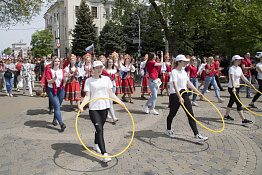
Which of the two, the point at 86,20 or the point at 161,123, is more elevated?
the point at 86,20

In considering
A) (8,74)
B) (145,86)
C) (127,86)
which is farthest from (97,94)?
(8,74)

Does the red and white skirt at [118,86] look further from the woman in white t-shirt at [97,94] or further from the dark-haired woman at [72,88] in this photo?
the woman in white t-shirt at [97,94]

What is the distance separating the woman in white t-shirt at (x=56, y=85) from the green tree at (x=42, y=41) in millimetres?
57140

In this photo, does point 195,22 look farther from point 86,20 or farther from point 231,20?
point 86,20

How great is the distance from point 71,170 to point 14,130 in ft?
11.2

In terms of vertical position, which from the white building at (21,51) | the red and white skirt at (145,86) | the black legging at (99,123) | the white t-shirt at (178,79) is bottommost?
the black legging at (99,123)

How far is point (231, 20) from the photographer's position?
21422 millimetres

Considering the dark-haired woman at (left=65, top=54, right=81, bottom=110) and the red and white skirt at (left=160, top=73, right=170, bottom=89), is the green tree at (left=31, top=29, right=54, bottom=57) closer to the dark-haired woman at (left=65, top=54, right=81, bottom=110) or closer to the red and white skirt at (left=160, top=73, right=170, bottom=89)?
the red and white skirt at (left=160, top=73, right=170, bottom=89)

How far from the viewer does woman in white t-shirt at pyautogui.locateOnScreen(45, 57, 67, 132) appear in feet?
21.1

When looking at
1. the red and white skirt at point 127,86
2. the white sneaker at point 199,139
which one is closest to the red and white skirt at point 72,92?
the red and white skirt at point 127,86

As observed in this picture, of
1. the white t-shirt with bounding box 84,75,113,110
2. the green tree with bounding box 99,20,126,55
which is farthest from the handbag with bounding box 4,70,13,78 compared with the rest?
the green tree with bounding box 99,20,126,55

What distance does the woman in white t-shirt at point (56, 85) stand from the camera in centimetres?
643

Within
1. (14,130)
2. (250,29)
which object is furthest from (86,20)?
(14,130)

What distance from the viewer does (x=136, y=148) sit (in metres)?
5.11
